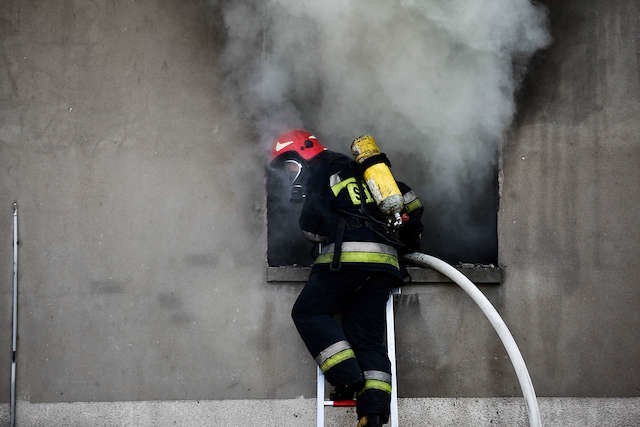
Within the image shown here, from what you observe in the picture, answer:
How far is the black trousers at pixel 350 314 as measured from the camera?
509cm

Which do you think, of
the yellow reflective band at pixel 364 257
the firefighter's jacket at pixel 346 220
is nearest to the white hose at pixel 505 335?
the firefighter's jacket at pixel 346 220

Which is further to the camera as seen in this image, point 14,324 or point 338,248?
point 14,324

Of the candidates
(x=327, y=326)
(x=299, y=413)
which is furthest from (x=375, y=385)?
(x=299, y=413)

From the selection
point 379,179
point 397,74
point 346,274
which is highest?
point 397,74

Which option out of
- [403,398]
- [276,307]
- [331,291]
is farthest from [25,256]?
[403,398]

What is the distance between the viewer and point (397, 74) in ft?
20.0

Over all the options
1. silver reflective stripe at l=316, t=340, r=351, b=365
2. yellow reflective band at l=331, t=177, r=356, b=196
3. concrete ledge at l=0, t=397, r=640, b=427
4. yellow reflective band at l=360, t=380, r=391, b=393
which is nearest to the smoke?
yellow reflective band at l=331, t=177, r=356, b=196

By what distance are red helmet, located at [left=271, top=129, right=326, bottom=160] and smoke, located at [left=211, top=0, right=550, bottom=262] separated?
0.56 meters

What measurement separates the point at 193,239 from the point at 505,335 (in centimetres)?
224

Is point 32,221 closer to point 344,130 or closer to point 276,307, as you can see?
point 276,307

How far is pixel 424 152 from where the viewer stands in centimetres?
621

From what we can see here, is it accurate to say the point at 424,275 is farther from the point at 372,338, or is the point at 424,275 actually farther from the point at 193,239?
the point at 193,239

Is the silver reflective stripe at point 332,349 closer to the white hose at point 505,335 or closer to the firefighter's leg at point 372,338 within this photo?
the firefighter's leg at point 372,338

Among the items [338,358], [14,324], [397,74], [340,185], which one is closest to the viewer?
A: [338,358]
